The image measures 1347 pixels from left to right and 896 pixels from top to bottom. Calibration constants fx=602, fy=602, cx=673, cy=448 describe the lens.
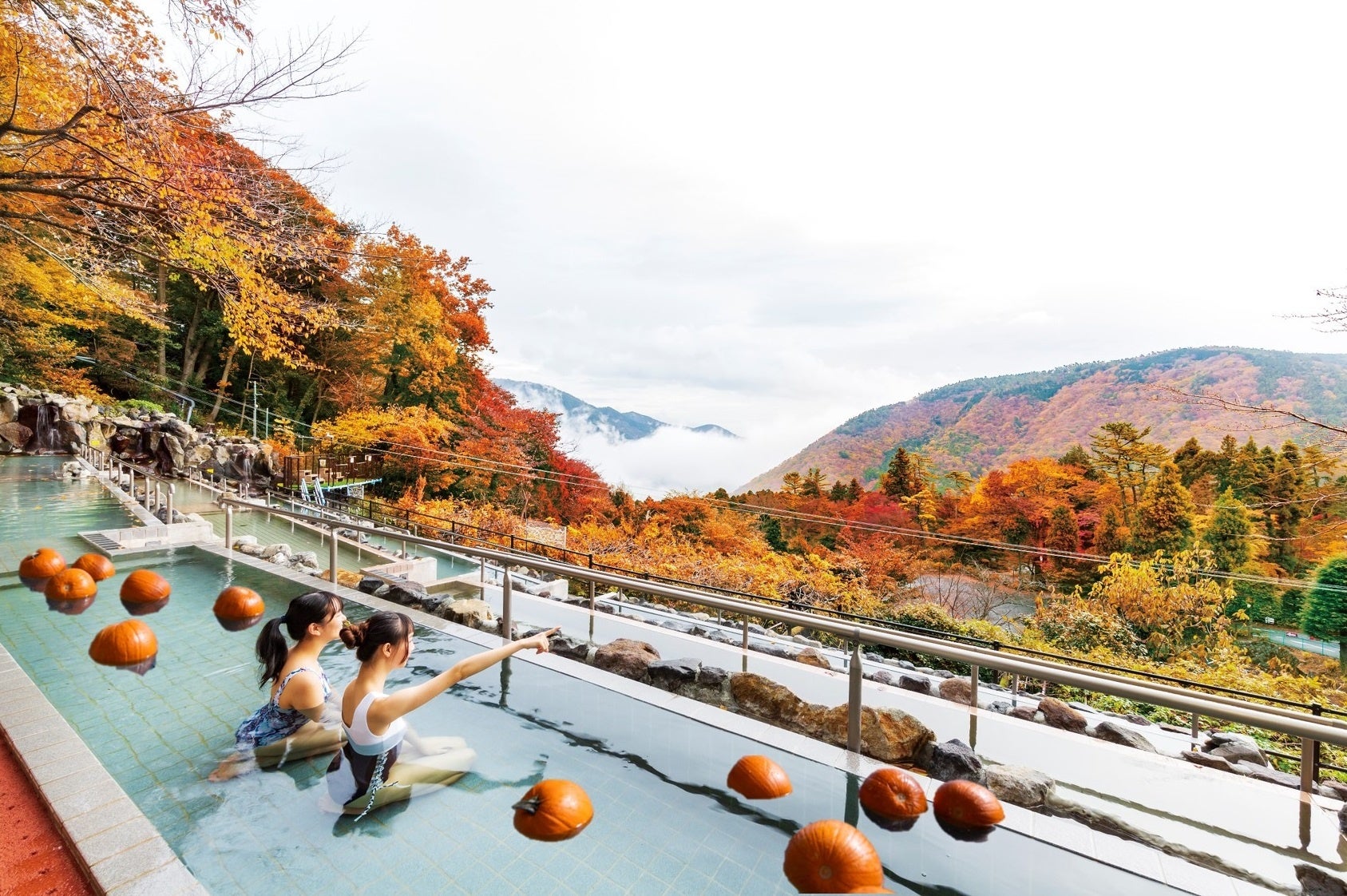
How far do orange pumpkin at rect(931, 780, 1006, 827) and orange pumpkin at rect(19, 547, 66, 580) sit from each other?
7.89 meters

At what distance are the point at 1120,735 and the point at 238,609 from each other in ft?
24.8

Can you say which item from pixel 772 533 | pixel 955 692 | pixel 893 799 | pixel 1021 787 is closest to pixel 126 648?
pixel 893 799

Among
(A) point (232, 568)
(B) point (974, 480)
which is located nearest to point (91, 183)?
(A) point (232, 568)

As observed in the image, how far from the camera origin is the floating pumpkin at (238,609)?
4941mm

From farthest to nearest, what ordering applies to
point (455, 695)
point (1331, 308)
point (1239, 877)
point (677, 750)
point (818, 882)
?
point (1331, 308), point (455, 695), point (677, 750), point (1239, 877), point (818, 882)

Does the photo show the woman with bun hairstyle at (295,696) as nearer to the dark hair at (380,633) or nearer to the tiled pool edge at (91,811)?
the tiled pool edge at (91,811)

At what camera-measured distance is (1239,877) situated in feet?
7.23

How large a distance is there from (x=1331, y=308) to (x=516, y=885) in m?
12.5

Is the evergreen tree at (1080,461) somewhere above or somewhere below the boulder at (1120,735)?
above

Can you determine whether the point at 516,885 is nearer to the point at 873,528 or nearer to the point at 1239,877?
the point at 1239,877

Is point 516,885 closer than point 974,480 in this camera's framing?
Yes

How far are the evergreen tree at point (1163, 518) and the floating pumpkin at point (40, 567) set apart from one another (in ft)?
79.7

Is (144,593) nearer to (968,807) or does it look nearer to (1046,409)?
(968,807)

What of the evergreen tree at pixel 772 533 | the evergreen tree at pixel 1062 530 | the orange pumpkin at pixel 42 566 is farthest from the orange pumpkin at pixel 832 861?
the evergreen tree at pixel 1062 530
